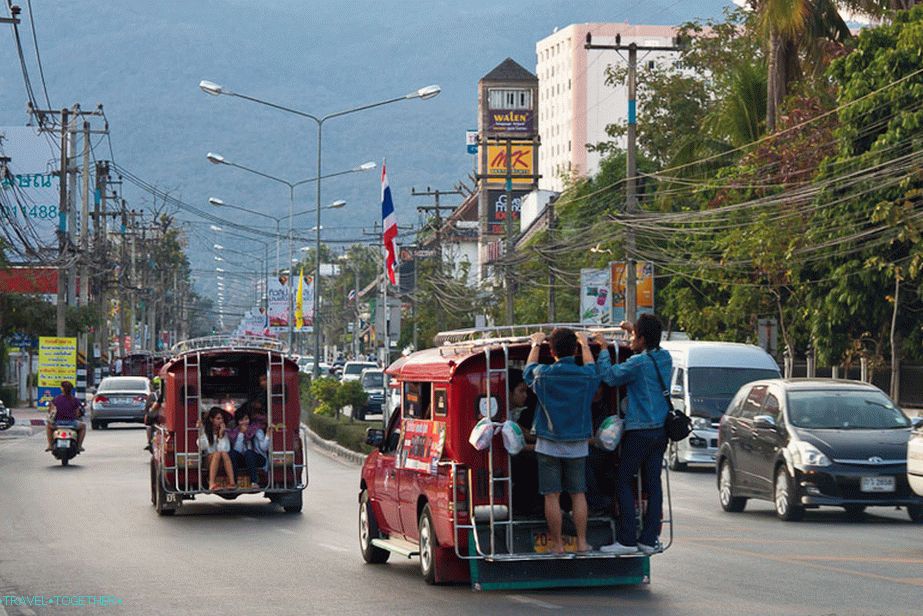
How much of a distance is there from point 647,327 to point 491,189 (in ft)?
436

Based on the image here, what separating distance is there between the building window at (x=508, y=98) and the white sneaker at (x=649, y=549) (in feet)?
462

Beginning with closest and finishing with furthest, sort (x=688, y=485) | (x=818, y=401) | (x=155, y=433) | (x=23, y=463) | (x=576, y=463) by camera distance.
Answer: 1. (x=576, y=463)
2. (x=818, y=401)
3. (x=155, y=433)
4. (x=688, y=485)
5. (x=23, y=463)

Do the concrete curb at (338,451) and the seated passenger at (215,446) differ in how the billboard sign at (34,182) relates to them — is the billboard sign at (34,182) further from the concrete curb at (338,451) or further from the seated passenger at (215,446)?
the seated passenger at (215,446)

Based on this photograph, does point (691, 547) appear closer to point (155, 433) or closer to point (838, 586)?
point (838, 586)

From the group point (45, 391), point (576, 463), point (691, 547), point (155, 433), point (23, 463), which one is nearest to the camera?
point (576, 463)

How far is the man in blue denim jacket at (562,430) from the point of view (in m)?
12.8

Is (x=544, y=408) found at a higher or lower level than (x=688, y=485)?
higher

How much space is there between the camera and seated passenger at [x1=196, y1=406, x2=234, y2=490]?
2116cm

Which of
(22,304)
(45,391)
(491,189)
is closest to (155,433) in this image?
(45,391)

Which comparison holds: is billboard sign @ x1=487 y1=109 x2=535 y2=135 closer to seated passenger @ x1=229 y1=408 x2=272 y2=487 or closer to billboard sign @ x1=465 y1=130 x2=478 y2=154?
billboard sign @ x1=465 y1=130 x2=478 y2=154

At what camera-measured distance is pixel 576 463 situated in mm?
12836

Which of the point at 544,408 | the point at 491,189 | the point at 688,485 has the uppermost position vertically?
the point at 491,189

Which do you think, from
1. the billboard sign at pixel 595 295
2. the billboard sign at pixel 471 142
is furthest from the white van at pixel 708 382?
the billboard sign at pixel 471 142

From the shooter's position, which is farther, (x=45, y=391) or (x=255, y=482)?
(x=45, y=391)
